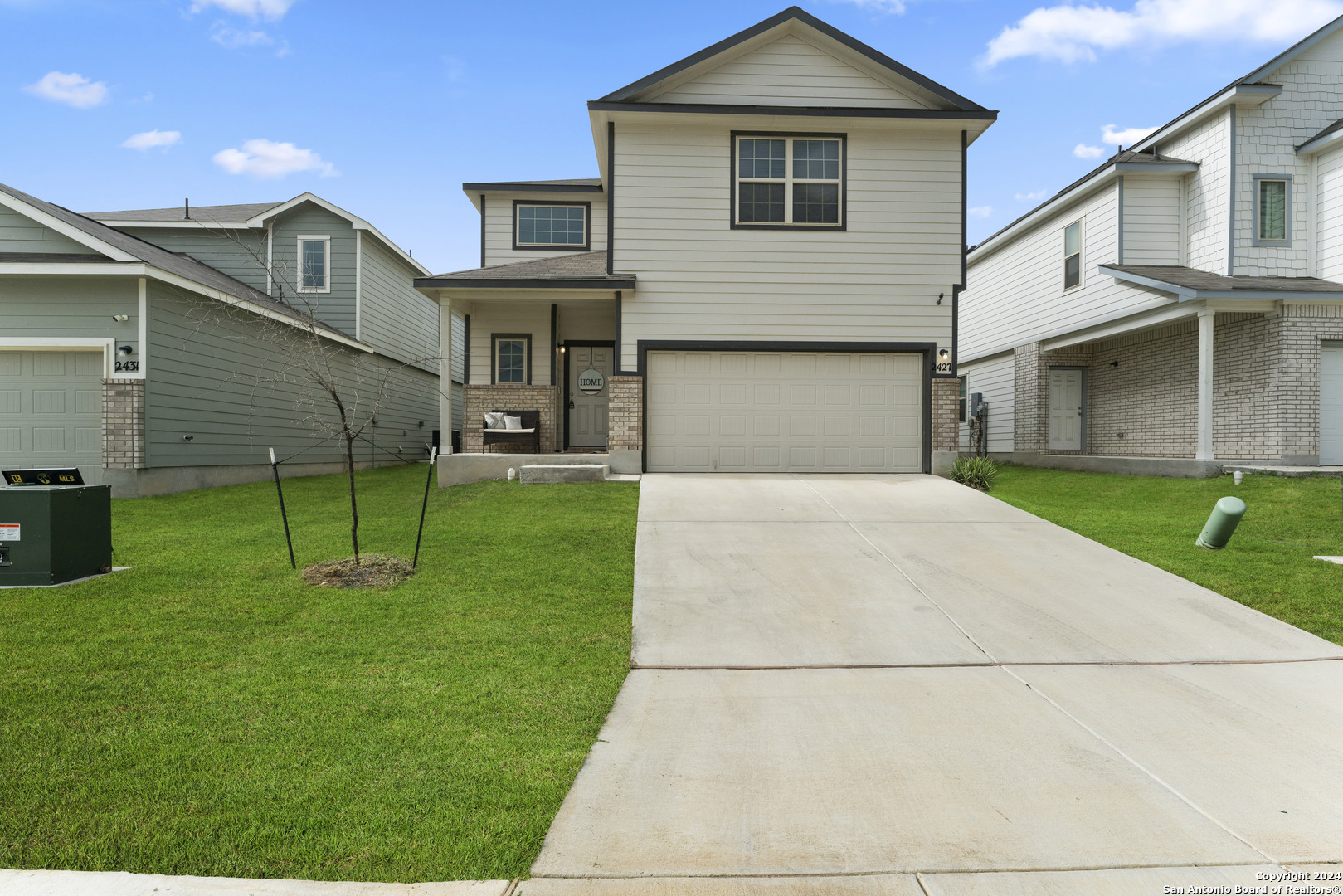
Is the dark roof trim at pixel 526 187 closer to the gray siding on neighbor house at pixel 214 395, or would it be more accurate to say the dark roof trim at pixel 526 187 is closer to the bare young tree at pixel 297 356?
the bare young tree at pixel 297 356

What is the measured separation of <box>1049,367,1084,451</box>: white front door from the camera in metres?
18.1

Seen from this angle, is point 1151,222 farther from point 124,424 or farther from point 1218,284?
point 124,424

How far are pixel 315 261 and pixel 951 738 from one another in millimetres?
19268

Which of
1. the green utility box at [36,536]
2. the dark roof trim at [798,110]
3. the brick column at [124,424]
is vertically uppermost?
the dark roof trim at [798,110]

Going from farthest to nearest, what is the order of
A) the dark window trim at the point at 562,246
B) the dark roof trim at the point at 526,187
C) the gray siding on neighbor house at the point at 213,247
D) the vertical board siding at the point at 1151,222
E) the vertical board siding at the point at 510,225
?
1. the gray siding on neighbor house at the point at 213,247
2. the dark window trim at the point at 562,246
3. the vertical board siding at the point at 510,225
4. the dark roof trim at the point at 526,187
5. the vertical board siding at the point at 1151,222

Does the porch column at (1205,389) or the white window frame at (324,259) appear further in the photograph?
the white window frame at (324,259)

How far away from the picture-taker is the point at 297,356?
15.7m

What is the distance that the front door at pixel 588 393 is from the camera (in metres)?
15.3

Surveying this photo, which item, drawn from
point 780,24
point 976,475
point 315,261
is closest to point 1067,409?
point 976,475

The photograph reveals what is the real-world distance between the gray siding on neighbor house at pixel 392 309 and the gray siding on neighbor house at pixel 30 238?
6387 millimetres

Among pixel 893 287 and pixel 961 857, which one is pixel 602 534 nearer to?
pixel 961 857

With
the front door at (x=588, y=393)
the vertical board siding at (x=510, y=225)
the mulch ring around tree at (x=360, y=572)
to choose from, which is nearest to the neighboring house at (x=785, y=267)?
the front door at (x=588, y=393)

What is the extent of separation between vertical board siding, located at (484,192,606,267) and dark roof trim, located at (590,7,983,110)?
3679mm

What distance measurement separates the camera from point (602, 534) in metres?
8.26
